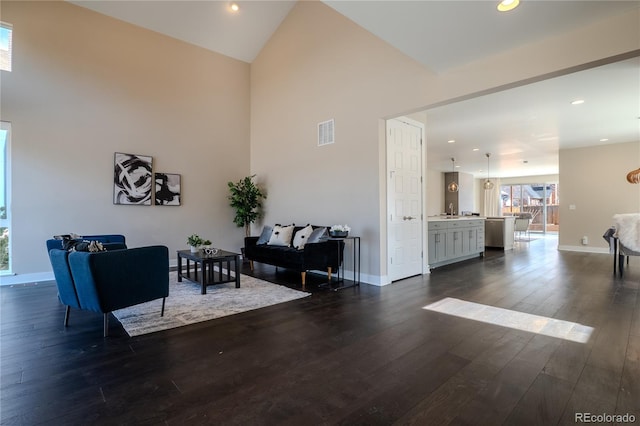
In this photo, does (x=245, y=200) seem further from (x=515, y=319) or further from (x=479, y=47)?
(x=515, y=319)

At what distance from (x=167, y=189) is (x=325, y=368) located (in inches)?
212

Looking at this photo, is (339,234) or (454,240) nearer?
(339,234)

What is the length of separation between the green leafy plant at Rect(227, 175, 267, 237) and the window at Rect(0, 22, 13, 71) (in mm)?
3864

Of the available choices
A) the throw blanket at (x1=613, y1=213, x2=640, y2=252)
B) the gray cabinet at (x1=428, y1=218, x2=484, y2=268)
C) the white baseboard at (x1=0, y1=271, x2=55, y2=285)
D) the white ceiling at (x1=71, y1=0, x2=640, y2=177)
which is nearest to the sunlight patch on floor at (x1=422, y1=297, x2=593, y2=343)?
the gray cabinet at (x1=428, y1=218, x2=484, y2=268)

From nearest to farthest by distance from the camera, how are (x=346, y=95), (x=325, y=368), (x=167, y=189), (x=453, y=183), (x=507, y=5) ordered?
1. (x=325, y=368)
2. (x=507, y=5)
3. (x=346, y=95)
4. (x=167, y=189)
5. (x=453, y=183)

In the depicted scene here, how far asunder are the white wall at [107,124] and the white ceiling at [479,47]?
0.52 meters

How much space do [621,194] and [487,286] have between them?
6073mm

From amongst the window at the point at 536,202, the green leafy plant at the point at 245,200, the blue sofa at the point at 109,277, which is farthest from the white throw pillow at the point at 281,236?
the window at the point at 536,202

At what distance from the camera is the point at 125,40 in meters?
5.79

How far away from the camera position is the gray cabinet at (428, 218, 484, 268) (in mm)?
5945

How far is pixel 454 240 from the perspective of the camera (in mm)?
6500

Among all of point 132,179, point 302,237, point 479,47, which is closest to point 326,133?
point 302,237

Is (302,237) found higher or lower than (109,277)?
higher

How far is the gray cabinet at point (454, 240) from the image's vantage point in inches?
234
